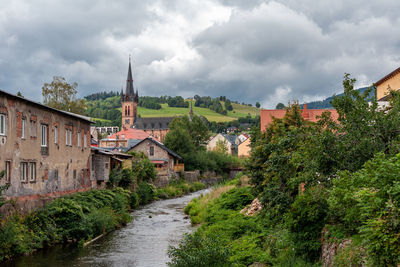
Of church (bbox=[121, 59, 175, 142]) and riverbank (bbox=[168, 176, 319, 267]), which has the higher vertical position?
church (bbox=[121, 59, 175, 142])

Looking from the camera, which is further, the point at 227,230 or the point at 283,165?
the point at 227,230

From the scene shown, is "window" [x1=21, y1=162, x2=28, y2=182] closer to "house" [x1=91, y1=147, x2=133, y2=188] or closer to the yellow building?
"house" [x1=91, y1=147, x2=133, y2=188]

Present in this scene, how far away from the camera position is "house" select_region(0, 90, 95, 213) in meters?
21.0

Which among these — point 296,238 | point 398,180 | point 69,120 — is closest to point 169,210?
point 69,120

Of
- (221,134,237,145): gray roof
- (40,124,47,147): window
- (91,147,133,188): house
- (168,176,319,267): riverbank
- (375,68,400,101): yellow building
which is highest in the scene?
(221,134,237,145): gray roof

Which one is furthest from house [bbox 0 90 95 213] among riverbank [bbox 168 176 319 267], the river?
Answer: riverbank [bbox 168 176 319 267]

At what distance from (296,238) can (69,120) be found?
69.7 ft

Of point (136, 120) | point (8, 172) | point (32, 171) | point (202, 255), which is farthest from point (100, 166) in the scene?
point (136, 120)

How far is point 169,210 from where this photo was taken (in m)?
35.6

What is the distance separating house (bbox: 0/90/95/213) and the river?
12.8 feet

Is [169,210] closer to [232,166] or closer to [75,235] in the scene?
[75,235]

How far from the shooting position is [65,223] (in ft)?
76.0

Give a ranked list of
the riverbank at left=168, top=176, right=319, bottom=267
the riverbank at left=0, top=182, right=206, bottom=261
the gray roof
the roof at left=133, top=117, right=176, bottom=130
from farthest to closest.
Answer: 1. the roof at left=133, top=117, right=176, bottom=130
2. the gray roof
3. the riverbank at left=0, top=182, right=206, bottom=261
4. the riverbank at left=168, top=176, right=319, bottom=267

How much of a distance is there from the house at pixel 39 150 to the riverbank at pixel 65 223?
121 centimetres
